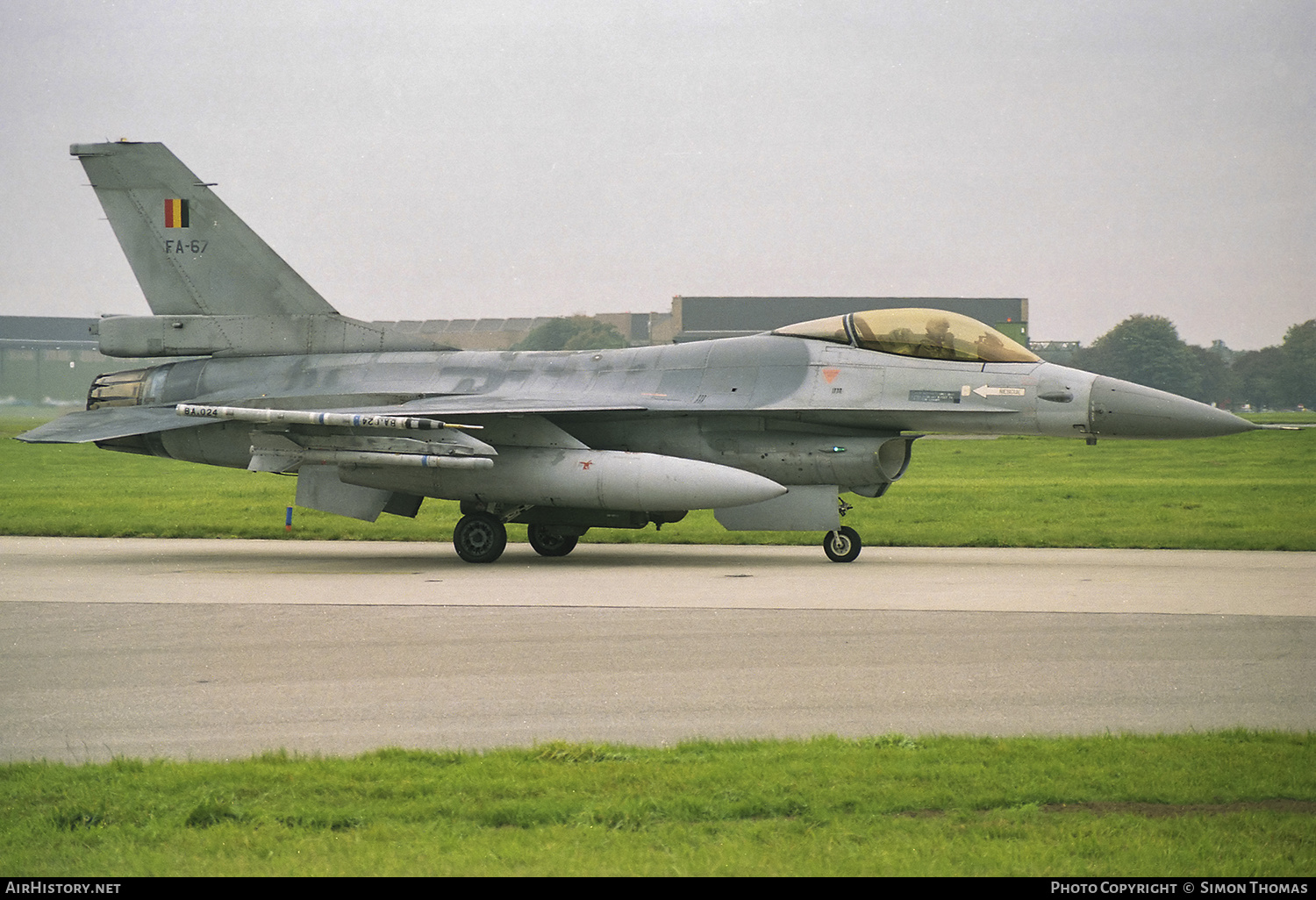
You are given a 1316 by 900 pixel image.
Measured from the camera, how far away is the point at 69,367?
111 ft

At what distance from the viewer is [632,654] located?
26.1ft

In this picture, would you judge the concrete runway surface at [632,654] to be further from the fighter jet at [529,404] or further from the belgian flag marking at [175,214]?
the belgian flag marking at [175,214]

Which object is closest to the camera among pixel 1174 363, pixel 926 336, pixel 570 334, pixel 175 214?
pixel 926 336

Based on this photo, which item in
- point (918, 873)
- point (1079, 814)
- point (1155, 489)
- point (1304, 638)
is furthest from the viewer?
point (1155, 489)

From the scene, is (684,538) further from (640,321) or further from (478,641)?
(640,321)

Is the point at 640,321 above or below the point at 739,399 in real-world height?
above

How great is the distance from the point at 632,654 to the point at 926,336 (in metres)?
7.19

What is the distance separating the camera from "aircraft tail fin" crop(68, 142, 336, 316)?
16.0 m

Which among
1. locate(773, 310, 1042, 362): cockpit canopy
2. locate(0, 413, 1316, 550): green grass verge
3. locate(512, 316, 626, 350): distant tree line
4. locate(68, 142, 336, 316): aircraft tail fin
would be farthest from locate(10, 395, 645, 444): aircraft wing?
locate(512, 316, 626, 350): distant tree line

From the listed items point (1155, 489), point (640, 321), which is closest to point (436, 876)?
point (1155, 489)

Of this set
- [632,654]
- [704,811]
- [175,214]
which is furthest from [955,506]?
[704,811]

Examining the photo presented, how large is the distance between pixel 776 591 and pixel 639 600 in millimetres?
1405

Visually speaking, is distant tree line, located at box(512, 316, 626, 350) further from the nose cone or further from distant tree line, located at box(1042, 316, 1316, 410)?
the nose cone

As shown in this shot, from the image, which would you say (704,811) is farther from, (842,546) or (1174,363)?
(1174,363)
